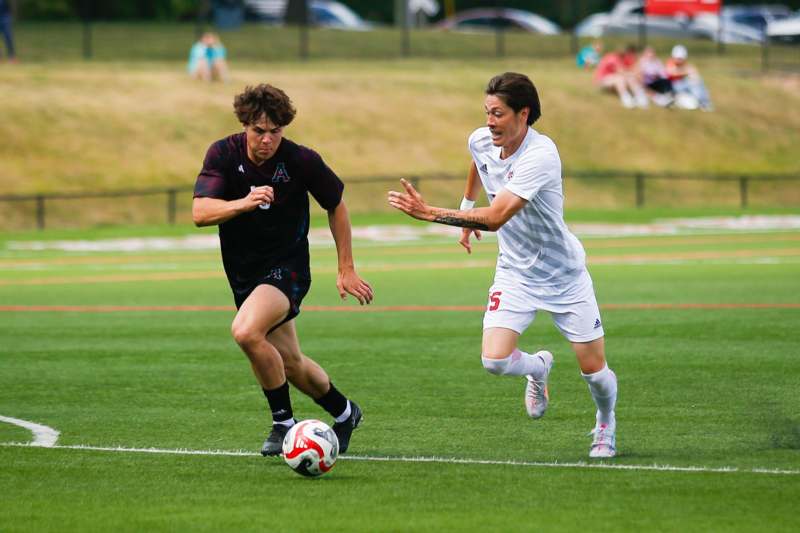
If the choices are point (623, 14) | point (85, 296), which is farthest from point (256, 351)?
point (623, 14)

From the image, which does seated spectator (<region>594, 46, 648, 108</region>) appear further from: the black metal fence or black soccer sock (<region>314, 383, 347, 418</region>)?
black soccer sock (<region>314, 383, 347, 418</region>)

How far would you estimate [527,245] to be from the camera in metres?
9.14

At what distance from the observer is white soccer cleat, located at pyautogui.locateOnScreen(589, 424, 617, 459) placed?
8.91 m

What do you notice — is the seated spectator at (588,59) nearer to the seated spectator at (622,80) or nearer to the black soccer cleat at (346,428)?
the seated spectator at (622,80)

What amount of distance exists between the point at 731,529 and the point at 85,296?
46.4ft

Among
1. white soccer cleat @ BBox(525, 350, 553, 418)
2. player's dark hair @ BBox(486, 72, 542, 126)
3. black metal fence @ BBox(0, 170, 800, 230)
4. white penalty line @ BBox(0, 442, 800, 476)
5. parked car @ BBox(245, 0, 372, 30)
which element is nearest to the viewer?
white penalty line @ BBox(0, 442, 800, 476)

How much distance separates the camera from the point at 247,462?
892 cm

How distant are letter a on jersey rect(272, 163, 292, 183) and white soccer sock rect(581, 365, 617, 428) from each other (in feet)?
7.01

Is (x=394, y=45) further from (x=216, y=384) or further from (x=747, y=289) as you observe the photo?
(x=216, y=384)

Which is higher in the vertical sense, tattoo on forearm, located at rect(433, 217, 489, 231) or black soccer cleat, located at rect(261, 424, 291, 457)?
tattoo on forearm, located at rect(433, 217, 489, 231)

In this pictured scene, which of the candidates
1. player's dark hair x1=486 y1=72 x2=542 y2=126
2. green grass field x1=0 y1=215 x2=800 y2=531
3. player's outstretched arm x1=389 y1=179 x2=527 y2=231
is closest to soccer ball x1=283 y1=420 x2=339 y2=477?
green grass field x1=0 y1=215 x2=800 y2=531

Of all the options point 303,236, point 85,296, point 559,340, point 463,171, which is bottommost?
point 463,171

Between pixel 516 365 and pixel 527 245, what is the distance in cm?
74

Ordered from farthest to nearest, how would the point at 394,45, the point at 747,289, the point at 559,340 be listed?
the point at 394,45, the point at 747,289, the point at 559,340
